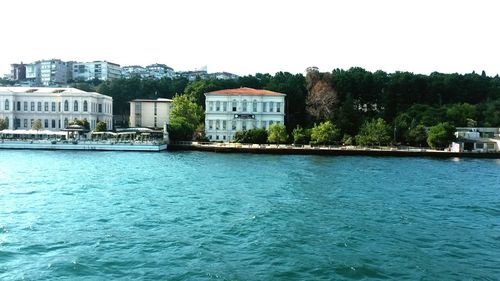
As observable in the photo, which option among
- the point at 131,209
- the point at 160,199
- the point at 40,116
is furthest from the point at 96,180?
the point at 40,116

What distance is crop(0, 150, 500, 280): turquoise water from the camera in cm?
1426

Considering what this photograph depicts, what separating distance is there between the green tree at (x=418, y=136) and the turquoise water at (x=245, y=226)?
81.0 ft

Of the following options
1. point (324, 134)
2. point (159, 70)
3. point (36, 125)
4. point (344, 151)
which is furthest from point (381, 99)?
point (159, 70)

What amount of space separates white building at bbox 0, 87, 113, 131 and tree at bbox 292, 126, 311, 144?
105 ft

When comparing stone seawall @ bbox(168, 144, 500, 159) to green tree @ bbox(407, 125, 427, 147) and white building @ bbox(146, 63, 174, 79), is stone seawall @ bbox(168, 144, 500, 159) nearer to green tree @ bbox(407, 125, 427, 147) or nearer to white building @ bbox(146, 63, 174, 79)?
green tree @ bbox(407, 125, 427, 147)

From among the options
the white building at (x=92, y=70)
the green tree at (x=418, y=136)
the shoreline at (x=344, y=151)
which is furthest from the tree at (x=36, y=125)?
the white building at (x=92, y=70)

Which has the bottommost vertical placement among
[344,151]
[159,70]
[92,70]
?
[344,151]

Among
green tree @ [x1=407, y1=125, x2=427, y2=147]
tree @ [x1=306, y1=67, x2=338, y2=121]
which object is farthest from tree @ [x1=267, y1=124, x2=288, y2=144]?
green tree @ [x1=407, y1=125, x2=427, y2=147]

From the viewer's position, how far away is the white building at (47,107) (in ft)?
239

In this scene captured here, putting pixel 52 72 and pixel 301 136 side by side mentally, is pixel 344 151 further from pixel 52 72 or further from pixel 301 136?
pixel 52 72

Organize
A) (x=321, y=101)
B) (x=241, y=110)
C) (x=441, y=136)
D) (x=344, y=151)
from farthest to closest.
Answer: (x=321, y=101) → (x=241, y=110) → (x=441, y=136) → (x=344, y=151)

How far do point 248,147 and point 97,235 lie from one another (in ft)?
129

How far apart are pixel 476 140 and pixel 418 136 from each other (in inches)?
263

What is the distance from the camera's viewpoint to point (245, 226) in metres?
19.2
